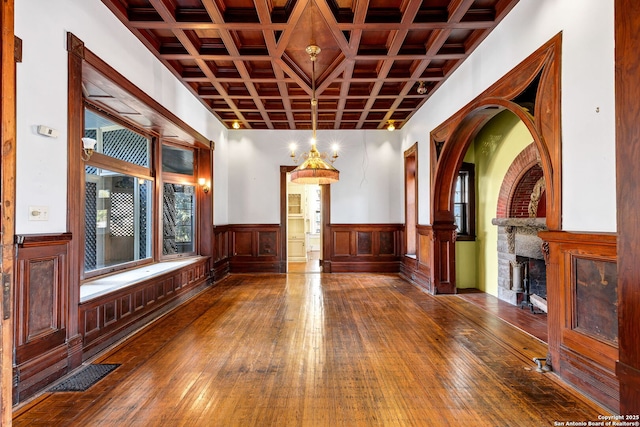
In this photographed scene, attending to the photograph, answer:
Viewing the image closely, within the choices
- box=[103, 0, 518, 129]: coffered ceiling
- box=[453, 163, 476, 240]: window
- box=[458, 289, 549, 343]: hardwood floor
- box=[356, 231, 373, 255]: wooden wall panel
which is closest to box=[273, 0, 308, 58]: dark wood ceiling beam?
box=[103, 0, 518, 129]: coffered ceiling

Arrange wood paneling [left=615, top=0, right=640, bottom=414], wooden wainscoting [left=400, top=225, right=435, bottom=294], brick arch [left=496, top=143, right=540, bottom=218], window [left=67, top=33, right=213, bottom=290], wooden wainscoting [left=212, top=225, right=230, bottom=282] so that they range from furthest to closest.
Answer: wooden wainscoting [left=212, top=225, right=230, bottom=282], wooden wainscoting [left=400, top=225, right=435, bottom=294], brick arch [left=496, top=143, right=540, bottom=218], window [left=67, top=33, right=213, bottom=290], wood paneling [left=615, top=0, right=640, bottom=414]

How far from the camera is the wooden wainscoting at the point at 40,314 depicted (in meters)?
2.38

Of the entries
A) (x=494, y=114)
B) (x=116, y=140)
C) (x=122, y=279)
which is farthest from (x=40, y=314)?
(x=494, y=114)

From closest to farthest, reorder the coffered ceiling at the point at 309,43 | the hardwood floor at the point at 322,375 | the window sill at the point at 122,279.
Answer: the hardwood floor at the point at 322,375 < the window sill at the point at 122,279 < the coffered ceiling at the point at 309,43

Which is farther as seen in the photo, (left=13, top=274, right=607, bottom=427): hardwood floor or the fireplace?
the fireplace

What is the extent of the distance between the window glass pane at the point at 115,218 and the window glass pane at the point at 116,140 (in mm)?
284

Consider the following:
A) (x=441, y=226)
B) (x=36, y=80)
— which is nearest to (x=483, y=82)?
(x=441, y=226)

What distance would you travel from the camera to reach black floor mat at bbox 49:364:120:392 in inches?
100

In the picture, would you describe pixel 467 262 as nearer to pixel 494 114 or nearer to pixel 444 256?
pixel 444 256

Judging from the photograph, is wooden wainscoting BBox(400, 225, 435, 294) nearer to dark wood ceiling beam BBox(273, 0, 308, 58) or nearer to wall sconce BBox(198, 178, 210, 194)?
dark wood ceiling beam BBox(273, 0, 308, 58)

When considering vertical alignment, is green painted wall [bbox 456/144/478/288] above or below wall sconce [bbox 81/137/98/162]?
below

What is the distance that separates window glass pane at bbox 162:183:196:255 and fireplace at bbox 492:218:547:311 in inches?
215

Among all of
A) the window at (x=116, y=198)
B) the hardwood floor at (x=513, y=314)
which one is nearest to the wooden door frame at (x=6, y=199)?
the window at (x=116, y=198)

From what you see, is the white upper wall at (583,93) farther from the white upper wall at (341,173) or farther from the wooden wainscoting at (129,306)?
the white upper wall at (341,173)
